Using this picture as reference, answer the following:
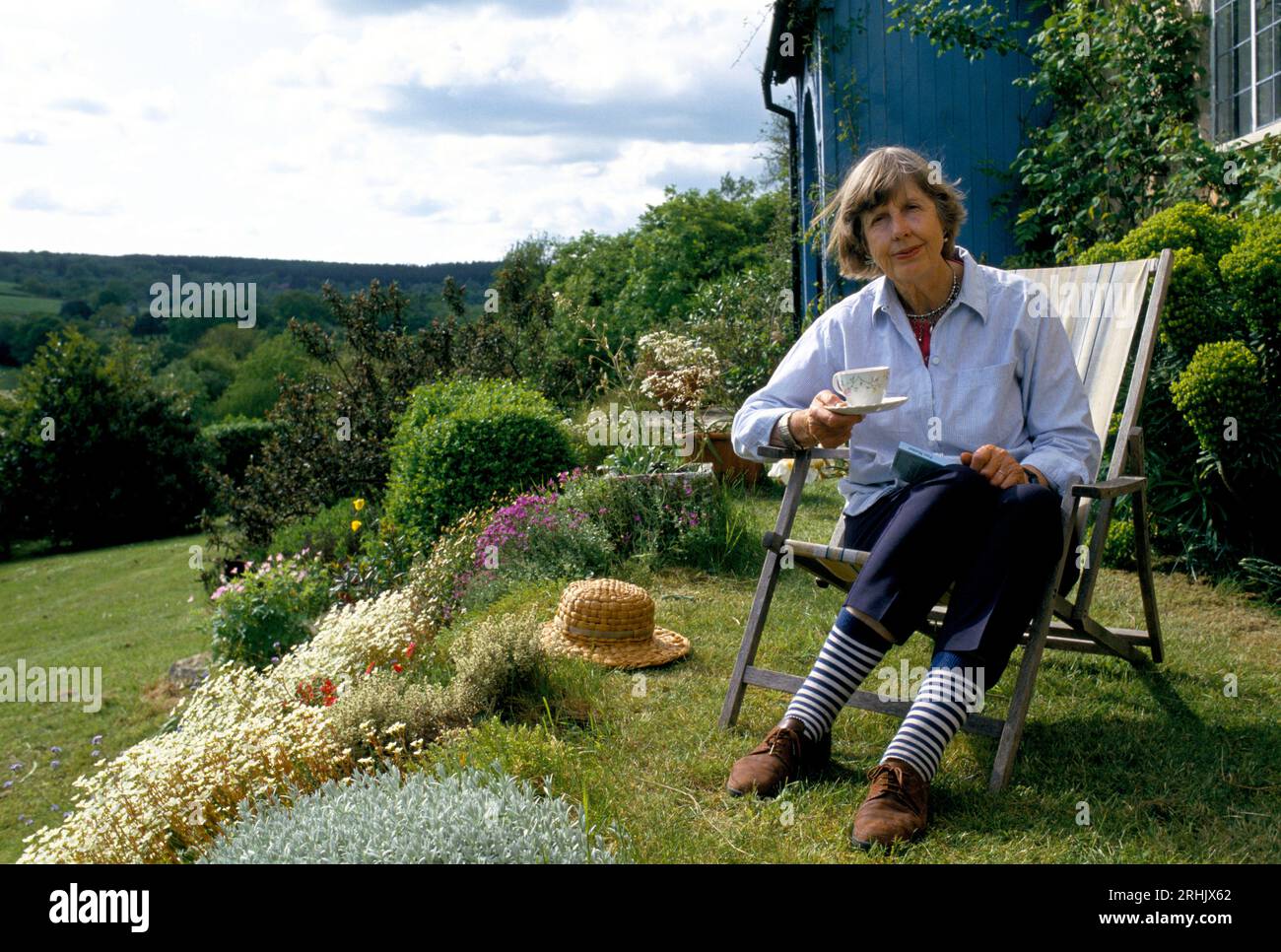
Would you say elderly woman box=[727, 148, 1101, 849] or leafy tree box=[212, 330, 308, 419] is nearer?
elderly woman box=[727, 148, 1101, 849]

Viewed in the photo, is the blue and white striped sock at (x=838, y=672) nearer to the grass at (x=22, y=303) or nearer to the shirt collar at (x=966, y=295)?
the shirt collar at (x=966, y=295)

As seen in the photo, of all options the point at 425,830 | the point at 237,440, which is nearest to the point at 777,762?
the point at 425,830

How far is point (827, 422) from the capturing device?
8.84ft

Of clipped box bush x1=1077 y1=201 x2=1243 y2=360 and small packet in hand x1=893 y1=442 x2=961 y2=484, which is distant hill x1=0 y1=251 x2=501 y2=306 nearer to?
clipped box bush x1=1077 y1=201 x2=1243 y2=360

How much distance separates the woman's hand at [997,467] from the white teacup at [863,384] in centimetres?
26

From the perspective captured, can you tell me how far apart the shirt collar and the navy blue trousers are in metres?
0.55

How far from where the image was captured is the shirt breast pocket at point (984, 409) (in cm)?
275

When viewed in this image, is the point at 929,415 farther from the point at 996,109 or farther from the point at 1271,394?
the point at 996,109

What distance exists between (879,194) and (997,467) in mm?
808

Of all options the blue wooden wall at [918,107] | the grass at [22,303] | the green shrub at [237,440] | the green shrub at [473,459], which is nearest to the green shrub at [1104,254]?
the blue wooden wall at [918,107]

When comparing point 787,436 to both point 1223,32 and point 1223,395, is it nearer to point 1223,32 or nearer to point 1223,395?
point 1223,395

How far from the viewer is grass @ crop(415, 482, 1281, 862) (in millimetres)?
2252

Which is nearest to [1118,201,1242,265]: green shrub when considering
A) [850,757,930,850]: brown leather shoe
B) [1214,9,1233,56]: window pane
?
[1214,9,1233,56]: window pane
